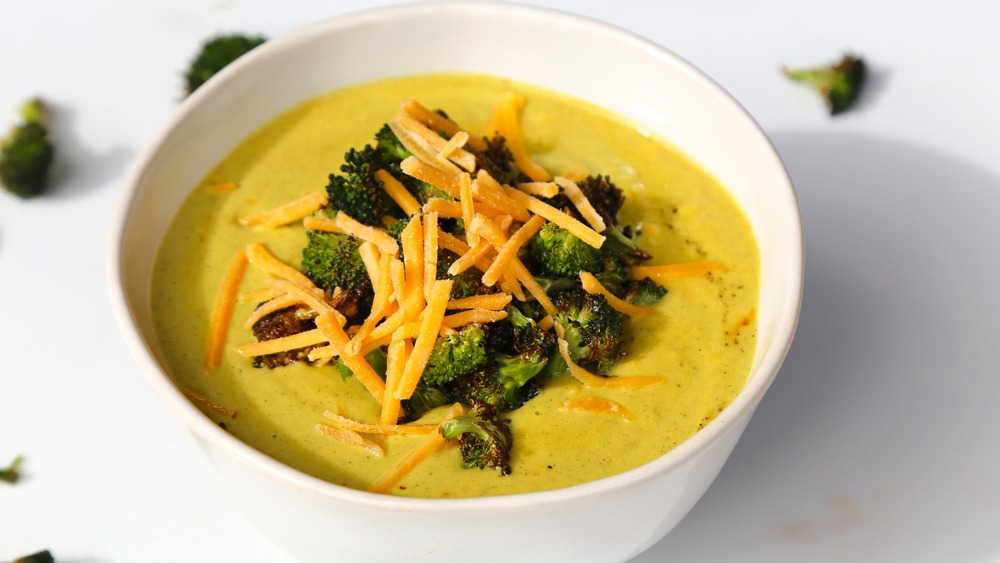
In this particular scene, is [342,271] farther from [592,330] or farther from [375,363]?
[592,330]

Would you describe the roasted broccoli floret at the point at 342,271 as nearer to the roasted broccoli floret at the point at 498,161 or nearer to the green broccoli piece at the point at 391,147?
the green broccoli piece at the point at 391,147

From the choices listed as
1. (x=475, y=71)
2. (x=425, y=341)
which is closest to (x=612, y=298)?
(x=425, y=341)

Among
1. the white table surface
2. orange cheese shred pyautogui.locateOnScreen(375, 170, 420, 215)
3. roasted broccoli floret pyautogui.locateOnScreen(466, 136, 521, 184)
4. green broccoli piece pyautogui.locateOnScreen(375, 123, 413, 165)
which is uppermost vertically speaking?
green broccoli piece pyautogui.locateOnScreen(375, 123, 413, 165)

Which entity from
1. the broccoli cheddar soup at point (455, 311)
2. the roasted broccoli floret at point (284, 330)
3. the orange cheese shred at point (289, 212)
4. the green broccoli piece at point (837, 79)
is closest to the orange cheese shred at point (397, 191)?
the broccoli cheddar soup at point (455, 311)

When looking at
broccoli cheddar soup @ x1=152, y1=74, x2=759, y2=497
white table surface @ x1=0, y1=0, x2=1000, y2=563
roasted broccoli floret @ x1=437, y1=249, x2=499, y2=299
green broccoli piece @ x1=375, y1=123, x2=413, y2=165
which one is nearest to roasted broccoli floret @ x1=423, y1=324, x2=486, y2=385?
broccoli cheddar soup @ x1=152, y1=74, x2=759, y2=497

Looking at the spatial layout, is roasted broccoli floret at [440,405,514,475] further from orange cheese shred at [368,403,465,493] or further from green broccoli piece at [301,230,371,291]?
green broccoli piece at [301,230,371,291]
